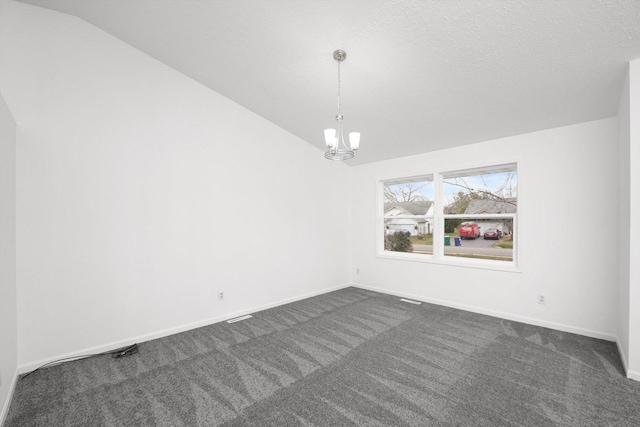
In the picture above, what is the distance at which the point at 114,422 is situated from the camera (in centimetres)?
179

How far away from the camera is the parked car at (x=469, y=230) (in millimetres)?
4105

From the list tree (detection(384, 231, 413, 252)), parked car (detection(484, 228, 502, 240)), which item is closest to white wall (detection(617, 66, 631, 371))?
parked car (detection(484, 228, 502, 240))

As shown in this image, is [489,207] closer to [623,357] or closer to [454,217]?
[454,217]

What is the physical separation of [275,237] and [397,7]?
3178 mm

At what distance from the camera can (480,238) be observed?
4.08 m

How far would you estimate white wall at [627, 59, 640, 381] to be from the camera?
87.0 inches

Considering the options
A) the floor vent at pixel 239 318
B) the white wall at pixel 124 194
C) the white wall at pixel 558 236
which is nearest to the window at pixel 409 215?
the white wall at pixel 558 236

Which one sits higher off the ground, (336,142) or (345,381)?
(336,142)

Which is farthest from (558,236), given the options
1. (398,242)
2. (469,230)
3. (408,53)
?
(408,53)

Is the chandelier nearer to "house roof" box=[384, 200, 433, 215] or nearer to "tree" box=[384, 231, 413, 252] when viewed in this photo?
"house roof" box=[384, 200, 433, 215]

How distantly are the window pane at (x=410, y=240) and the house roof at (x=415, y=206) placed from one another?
0.59 feet

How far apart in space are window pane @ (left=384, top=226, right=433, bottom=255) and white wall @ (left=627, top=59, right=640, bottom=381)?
2.46 meters

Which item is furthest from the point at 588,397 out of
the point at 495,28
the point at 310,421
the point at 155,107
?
the point at 155,107

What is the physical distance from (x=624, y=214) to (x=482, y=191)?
165cm
